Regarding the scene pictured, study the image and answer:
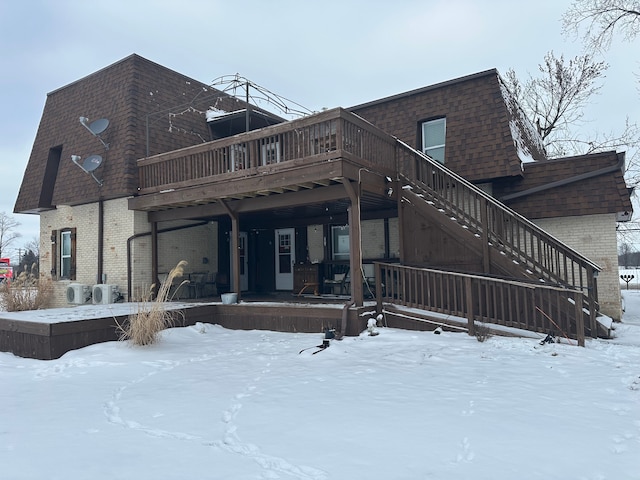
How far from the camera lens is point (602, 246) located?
30.2ft

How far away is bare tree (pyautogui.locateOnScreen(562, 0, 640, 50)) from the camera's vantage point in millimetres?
14595

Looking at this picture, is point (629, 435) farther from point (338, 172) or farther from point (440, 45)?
point (440, 45)

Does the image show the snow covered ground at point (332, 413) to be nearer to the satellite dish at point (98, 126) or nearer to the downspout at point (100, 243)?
the downspout at point (100, 243)

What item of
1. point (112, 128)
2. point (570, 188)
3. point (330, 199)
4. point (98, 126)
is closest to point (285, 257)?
point (330, 199)

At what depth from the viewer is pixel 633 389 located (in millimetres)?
4500

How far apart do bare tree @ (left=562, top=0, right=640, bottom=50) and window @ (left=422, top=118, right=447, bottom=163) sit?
7.87 m

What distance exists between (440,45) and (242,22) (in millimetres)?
10508

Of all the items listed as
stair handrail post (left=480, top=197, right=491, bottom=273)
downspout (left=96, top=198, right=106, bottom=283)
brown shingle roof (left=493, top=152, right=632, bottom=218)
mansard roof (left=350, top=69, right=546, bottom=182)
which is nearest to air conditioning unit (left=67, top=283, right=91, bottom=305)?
downspout (left=96, top=198, right=106, bottom=283)

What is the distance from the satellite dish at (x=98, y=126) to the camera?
11.5 metres

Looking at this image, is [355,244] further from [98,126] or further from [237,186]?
[98,126]

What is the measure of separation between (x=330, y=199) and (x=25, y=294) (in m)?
8.12

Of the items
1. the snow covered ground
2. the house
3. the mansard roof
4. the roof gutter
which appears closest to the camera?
the snow covered ground

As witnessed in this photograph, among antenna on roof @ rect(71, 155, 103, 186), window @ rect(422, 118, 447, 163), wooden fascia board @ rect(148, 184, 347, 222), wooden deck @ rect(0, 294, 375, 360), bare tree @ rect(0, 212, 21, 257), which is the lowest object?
wooden deck @ rect(0, 294, 375, 360)

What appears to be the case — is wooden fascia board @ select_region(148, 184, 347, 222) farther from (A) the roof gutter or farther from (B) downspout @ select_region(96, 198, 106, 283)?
(A) the roof gutter
